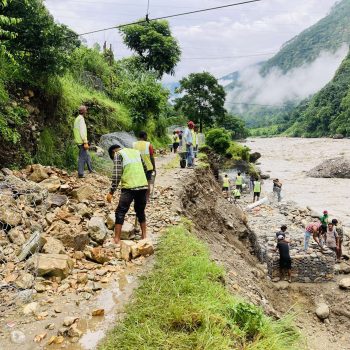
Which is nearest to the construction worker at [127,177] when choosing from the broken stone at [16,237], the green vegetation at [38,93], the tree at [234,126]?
the broken stone at [16,237]

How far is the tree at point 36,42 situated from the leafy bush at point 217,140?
85.7ft

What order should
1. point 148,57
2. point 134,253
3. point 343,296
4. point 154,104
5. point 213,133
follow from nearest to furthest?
point 134,253
point 343,296
point 154,104
point 148,57
point 213,133

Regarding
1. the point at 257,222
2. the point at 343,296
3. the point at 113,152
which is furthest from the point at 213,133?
the point at 113,152

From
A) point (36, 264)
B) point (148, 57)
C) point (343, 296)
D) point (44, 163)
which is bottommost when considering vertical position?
point (343, 296)

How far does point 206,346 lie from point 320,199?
96.3 feet

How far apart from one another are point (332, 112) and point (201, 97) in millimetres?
69355

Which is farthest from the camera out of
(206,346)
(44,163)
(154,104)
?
(154,104)

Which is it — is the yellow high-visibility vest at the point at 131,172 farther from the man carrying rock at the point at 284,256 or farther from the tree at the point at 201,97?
the tree at the point at 201,97

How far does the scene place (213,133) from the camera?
3525 centimetres

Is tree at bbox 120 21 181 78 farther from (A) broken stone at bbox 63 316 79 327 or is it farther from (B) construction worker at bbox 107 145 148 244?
(A) broken stone at bbox 63 316 79 327

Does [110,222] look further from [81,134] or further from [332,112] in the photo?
[332,112]

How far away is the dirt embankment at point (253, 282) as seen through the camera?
28.0 ft

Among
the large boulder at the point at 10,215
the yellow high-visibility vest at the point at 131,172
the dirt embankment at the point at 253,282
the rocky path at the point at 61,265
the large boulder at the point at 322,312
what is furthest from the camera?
the large boulder at the point at 322,312

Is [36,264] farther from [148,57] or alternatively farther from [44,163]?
[148,57]
